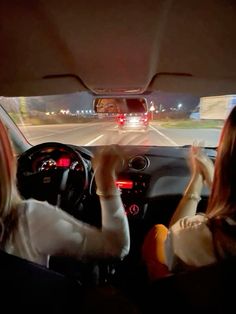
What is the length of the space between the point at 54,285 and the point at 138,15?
1.32 m

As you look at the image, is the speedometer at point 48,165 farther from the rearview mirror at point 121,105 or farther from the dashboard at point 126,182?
the rearview mirror at point 121,105

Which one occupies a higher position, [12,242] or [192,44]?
[192,44]

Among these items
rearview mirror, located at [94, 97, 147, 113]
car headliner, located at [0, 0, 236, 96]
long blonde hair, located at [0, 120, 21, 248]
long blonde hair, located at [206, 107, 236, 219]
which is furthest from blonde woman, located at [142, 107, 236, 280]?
rearview mirror, located at [94, 97, 147, 113]

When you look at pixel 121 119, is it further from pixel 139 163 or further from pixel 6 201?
pixel 6 201

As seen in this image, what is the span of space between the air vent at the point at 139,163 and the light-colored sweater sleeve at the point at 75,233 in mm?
1827

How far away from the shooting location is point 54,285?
1403 millimetres

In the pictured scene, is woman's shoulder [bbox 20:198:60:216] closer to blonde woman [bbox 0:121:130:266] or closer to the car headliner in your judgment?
blonde woman [bbox 0:121:130:266]

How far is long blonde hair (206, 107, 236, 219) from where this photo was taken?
1547mm

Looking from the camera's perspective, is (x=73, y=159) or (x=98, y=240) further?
(x=73, y=159)

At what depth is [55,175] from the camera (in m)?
3.15

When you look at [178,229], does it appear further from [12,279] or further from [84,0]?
[84,0]

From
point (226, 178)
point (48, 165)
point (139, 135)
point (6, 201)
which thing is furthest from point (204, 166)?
point (139, 135)

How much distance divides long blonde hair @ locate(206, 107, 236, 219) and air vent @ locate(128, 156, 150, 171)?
2010 millimetres

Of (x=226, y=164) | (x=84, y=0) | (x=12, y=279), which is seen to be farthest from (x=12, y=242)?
(x=84, y=0)
